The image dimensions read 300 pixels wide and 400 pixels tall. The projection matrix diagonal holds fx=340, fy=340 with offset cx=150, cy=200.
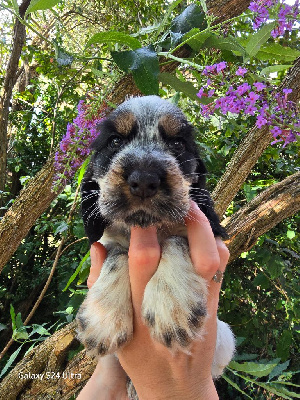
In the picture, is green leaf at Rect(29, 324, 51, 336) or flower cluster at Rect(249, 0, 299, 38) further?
green leaf at Rect(29, 324, 51, 336)

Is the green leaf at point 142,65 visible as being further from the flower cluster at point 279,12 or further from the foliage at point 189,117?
the flower cluster at point 279,12

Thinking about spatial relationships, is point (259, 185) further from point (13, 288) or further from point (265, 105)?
point (13, 288)

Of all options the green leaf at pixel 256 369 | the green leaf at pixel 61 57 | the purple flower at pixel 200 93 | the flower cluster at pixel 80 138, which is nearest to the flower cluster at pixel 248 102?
the purple flower at pixel 200 93

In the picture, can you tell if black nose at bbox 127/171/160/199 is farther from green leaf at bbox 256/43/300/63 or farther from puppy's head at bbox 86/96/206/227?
green leaf at bbox 256/43/300/63

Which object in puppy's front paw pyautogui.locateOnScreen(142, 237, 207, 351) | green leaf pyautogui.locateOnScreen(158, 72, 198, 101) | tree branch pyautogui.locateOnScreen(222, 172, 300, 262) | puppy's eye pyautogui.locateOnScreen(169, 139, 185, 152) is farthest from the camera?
tree branch pyautogui.locateOnScreen(222, 172, 300, 262)

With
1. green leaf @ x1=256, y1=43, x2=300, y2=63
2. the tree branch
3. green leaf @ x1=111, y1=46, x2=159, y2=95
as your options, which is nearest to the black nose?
green leaf @ x1=111, y1=46, x2=159, y2=95

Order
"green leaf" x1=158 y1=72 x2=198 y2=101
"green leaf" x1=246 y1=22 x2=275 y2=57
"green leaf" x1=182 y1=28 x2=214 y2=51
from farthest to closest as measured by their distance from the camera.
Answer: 1. "green leaf" x1=158 y1=72 x2=198 y2=101
2. "green leaf" x1=182 y1=28 x2=214 y2=51
3. "green leaf" x1=246 y1=22 x2=275 y2=57

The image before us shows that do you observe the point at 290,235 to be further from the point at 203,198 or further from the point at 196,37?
the point at 196,37

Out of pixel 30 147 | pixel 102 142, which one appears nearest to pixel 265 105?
pixel 102 142
